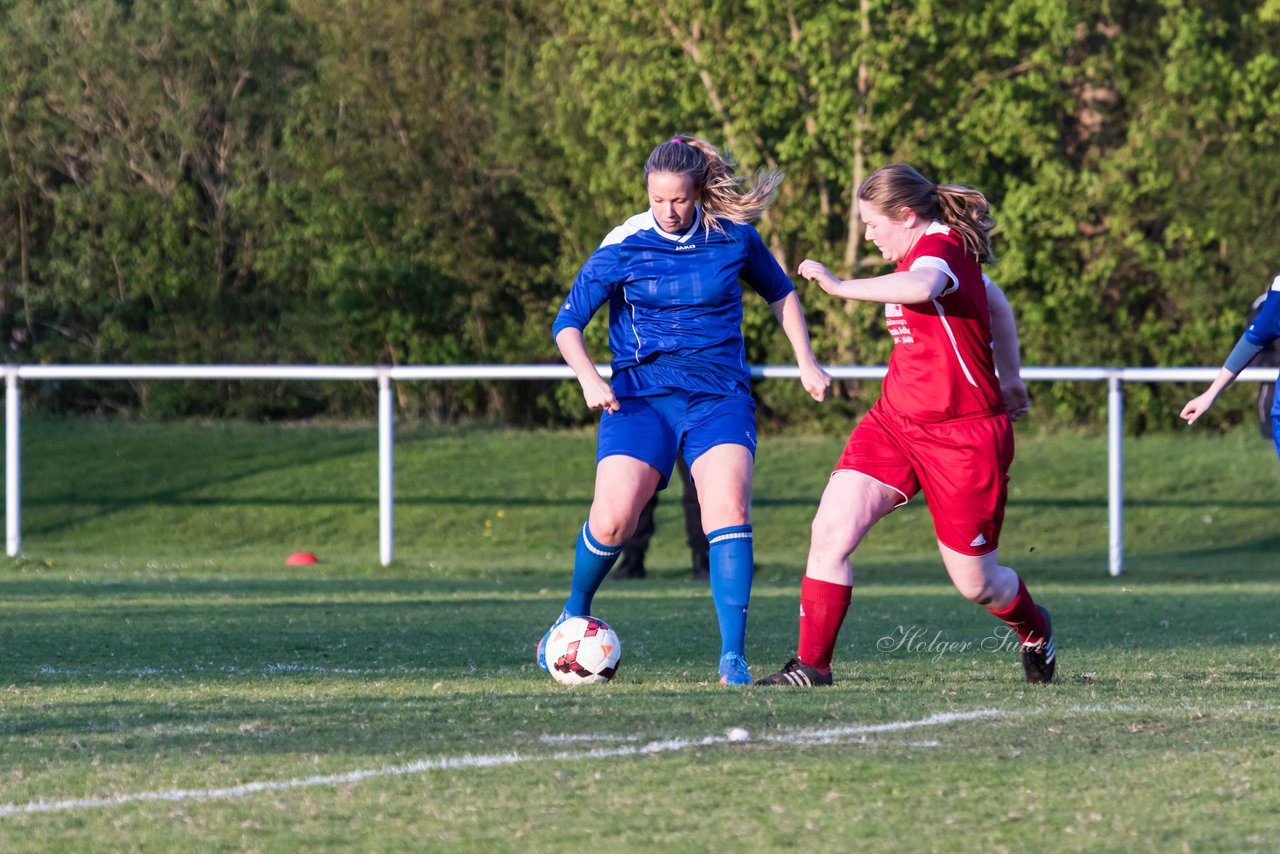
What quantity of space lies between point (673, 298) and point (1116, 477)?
318 inches

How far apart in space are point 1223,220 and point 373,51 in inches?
475

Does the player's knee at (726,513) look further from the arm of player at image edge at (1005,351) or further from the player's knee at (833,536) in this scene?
the arm of player at image edge at (1005,351)

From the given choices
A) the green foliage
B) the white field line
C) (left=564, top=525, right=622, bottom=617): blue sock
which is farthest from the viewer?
the green foliage

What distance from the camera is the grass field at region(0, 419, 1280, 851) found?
365cm

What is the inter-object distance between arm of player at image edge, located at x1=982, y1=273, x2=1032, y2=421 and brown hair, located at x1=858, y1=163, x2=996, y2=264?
0.55 feet

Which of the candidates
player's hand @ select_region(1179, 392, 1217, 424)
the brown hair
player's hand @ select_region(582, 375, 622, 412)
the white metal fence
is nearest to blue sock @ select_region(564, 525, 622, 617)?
player's hand @ select_region(582, 375, 622, 412)

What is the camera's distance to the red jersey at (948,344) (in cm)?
581

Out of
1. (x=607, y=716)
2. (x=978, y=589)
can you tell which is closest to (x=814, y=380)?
(x=978, y=589)

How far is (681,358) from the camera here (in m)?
6.27

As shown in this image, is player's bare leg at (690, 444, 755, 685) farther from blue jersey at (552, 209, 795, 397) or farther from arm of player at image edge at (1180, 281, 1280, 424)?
arm of player at image edge at (1180, 281, 1280, 424)

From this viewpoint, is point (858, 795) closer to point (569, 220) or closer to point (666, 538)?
point (666, 538)

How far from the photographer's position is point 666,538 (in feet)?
53.5

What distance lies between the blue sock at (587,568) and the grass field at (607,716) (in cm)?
30

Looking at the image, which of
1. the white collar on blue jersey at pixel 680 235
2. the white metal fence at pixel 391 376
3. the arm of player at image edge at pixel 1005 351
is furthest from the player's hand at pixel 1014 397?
the white metal fence at pixel 391 376
